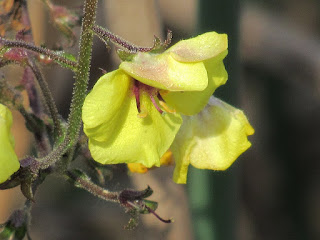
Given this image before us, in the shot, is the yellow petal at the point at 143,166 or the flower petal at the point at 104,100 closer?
the flower petal at the point at 104,100

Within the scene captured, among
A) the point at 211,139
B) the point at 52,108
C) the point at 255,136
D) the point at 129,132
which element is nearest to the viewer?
the point at 129,132

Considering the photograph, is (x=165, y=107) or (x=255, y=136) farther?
(x=255, y=136)

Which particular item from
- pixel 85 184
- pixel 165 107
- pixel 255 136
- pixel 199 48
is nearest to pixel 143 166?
pixel 85 184

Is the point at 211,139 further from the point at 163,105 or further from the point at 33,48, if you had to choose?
the point at 33,48

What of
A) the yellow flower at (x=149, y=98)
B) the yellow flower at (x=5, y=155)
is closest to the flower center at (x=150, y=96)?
the yellow flower at (x=149, y=98)

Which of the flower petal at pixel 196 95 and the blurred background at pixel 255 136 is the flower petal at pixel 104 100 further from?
the blurred background at pixel 255 136

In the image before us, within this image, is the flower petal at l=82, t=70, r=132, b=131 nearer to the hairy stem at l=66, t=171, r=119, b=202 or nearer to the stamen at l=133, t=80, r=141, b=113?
the stamen at l=133, t=80, r=141, b=113

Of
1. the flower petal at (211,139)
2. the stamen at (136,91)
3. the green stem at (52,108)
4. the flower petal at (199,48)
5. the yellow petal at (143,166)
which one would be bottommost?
the yellow petal at (143,166)
